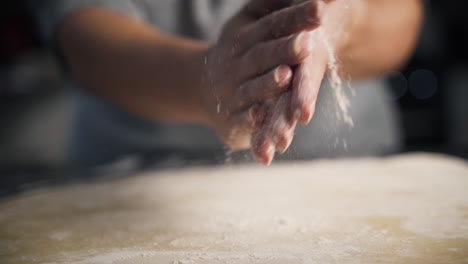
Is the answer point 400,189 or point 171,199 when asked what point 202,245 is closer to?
point 171,199

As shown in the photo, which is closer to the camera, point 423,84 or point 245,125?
point 245,125

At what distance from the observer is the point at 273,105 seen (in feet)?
1.48

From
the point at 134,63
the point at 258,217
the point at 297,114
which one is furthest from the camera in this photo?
the point at 134,63

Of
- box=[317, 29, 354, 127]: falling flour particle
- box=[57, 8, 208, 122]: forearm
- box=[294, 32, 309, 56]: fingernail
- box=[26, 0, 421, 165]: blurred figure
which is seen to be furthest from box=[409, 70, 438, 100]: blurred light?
box=[294, 32, 309, 56]: fingernail

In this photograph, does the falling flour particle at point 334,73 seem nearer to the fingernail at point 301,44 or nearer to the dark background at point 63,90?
the fingernail at point 301,44

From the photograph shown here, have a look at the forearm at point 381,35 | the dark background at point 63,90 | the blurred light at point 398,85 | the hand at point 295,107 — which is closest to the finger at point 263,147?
the hand at point 295,107

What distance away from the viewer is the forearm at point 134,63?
0.65 meters

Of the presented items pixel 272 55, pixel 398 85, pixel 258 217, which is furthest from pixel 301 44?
pixel 398 85

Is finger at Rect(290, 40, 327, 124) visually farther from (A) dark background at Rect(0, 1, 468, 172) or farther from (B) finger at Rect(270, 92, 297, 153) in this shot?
(A) dark background at Rect(0, 1, 468, 172)

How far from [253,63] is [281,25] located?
0.15 ft

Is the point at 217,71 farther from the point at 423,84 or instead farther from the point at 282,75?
the point at 423,84

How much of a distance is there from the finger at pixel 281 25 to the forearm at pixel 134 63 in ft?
0.42

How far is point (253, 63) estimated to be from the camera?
46 cm

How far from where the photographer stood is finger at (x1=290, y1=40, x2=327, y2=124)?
0.42m
